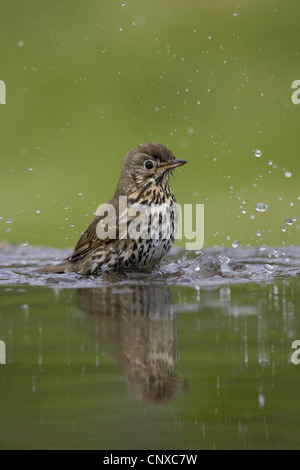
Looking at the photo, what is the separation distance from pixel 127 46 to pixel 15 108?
2.23 meters

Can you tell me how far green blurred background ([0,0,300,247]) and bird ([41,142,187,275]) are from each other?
6.73 m

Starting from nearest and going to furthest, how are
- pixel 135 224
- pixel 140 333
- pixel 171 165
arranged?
pixel 140 333 < pixel 135 224 < pixel 171 165

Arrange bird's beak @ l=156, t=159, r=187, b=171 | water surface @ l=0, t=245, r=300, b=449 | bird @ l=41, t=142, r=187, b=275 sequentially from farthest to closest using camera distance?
1. bird's beak @ l=156, t=159, r=187, b=171
2. bird @ l=41, t=142, r=187, b=275
3. water surface @ l=0, t=245, r=300, b=449

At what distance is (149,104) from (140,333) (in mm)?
13218

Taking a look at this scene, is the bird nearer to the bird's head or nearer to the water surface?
the bird's head

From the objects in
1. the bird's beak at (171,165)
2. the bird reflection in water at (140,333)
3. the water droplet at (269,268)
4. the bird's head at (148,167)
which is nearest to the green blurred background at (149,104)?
the bird's head at (148,167)

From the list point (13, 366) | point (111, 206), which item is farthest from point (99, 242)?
point (13, 366)

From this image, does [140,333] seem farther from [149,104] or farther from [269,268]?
[149,104]

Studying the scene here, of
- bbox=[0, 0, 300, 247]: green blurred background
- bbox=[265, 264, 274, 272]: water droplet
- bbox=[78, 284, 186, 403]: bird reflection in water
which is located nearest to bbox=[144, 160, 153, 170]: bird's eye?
bbox=[265, 264, 274, 272]: water droplet

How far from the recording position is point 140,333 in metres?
4.37

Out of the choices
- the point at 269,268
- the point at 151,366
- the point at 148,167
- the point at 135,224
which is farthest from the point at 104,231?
the point at 151,366

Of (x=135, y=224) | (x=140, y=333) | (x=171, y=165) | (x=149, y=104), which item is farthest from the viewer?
(x=149, y=104)

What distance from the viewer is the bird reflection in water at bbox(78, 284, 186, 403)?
3.54 metres
